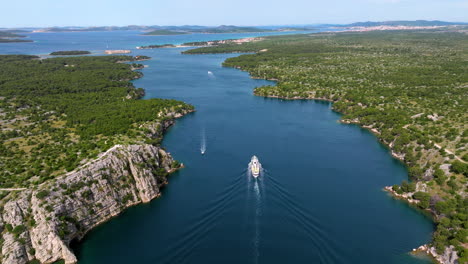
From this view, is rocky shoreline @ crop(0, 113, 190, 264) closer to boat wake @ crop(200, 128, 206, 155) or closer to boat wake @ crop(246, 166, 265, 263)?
boat wake @ crop(200, 128, 206, 155)

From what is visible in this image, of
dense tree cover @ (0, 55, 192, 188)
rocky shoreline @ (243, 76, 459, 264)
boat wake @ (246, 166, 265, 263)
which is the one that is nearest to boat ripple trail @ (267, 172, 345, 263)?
boat wake @ (246, 166, 265, 263)

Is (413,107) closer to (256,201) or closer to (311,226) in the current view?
(311,226)

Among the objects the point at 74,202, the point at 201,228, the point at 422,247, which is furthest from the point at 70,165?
the point at 422,247

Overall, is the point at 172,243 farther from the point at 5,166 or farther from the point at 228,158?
Answer: the point at 5,166

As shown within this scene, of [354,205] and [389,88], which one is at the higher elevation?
[389,88]

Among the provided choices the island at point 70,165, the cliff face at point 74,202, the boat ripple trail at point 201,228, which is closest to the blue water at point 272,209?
the boat ripple trail at point 201,228

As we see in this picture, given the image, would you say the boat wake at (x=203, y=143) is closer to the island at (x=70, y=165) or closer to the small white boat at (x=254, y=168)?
the island at (x=70, y=165)

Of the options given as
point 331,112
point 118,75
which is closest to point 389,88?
point 331,112
